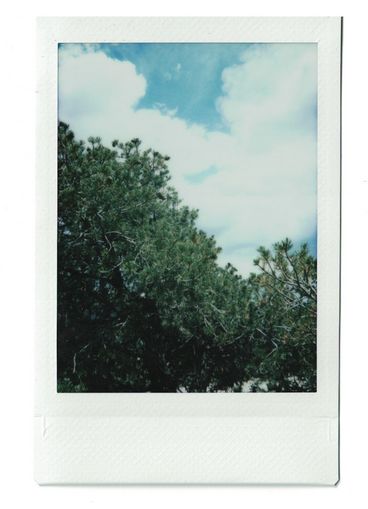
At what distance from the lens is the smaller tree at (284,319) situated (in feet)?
2.44

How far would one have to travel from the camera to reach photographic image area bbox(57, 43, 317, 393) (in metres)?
0.74

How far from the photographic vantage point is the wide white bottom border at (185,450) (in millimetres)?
742

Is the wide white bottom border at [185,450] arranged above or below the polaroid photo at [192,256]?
below

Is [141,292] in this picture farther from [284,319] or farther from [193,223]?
[284,319]

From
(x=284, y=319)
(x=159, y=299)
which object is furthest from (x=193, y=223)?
(x=284, y=319)

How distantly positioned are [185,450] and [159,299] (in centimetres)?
33

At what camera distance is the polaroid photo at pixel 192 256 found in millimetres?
741

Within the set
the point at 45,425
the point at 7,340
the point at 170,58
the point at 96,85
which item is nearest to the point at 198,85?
the point at 170,58

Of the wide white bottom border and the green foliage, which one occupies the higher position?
the green foliage

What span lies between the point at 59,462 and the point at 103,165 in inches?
25.5

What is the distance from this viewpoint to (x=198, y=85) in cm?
74

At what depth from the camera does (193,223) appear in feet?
2.44

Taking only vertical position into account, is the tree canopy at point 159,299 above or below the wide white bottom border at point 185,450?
above
